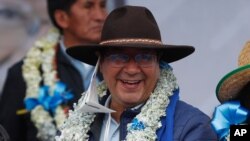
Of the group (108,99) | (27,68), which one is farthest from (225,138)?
(27,68)

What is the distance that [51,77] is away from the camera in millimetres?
5688

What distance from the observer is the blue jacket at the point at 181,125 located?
363cm

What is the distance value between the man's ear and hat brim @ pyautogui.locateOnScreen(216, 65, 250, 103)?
2.30m

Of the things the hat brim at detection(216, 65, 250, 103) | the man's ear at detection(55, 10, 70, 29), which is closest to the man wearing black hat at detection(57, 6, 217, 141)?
the hat brim at detection(216, 65, 250, 103)

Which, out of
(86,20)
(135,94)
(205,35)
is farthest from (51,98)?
(135,94)

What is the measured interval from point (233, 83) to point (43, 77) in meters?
2.32

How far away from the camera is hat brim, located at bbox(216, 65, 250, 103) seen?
361 centimetres

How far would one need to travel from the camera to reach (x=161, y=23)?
5.66m

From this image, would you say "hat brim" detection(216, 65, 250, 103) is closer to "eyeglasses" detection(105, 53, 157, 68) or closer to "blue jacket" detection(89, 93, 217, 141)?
"blue jacket" detection(89, 93, 217, 141)

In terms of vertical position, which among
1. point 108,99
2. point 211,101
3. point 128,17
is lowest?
point 211,101

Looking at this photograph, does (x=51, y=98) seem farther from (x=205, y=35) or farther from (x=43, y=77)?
(x=205, y=35)

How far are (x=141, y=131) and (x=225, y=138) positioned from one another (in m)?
0.38

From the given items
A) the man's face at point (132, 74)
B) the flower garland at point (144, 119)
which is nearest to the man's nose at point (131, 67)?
the man's face at point (132, 74)

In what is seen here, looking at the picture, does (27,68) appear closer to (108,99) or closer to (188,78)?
(188,78)
